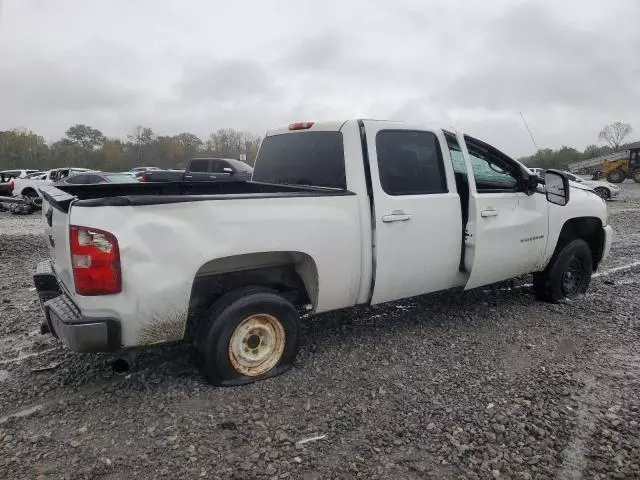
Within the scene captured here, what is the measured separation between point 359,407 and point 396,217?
150 cm

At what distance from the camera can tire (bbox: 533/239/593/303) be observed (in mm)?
5344

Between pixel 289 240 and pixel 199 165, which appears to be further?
pixel 199 165

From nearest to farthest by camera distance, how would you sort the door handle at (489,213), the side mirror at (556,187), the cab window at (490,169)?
the door handle at (489,213)
the cab window at (490,169)
the side mirror at (556,187)

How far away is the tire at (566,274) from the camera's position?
210 inches

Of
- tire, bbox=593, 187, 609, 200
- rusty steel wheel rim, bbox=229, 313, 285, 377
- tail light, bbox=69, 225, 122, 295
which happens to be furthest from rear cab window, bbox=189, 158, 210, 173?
tire, bbox=593, 187, 609, 200

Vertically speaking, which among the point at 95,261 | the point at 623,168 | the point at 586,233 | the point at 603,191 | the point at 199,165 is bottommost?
the point at 603,191

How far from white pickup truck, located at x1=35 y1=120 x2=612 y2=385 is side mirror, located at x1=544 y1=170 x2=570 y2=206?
0.04 ft

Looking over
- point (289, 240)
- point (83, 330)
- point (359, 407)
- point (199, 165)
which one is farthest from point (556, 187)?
point (199, 165)

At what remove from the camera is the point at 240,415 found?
3100 mm

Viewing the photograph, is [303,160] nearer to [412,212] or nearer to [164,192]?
[412,212]

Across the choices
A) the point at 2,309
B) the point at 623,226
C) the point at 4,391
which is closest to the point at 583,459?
the point at 4,391

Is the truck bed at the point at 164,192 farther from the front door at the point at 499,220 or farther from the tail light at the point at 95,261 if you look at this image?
the front door at the point at 499,220

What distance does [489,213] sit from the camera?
439 cm

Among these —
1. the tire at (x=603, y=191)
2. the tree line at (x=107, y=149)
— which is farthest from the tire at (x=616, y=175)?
the tree line at (x=107, y=149)
